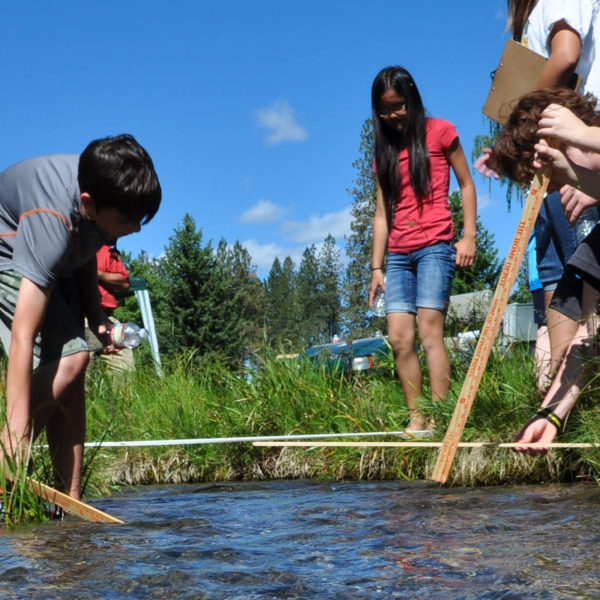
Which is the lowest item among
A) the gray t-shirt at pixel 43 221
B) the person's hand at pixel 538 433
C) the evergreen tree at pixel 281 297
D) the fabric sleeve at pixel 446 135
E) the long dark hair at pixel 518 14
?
the person's hand at pixel 538 433

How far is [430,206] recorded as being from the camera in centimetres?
462

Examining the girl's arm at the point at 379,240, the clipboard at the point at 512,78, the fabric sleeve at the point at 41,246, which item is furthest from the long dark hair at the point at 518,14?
the fabric sleeve at the point at 41,246

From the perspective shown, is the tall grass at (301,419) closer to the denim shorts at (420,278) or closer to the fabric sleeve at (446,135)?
the denim shorts at (420,278)

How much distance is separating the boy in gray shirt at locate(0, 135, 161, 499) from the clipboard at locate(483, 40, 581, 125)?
5.64 ft

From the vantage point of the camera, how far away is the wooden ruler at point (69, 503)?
2.70 m

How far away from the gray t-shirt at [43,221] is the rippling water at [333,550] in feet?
2.85

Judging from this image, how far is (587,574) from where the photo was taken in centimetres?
178

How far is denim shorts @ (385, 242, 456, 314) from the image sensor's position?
4.46 meters

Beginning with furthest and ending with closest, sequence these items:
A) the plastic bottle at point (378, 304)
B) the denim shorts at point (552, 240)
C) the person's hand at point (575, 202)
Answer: the plastic bottle at point (378, 304) → the denim shorts at point (552, 240) → the person's hand at point (575, 202)

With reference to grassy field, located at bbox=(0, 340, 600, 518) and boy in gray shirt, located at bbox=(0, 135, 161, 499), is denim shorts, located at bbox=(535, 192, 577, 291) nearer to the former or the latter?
grassy field, located at bbox=(0, 340, 600, 518)

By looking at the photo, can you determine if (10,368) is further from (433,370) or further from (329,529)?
(433,370)

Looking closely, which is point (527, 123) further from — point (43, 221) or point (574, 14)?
point (43, 221)

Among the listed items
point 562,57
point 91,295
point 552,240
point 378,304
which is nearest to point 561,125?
point 562,57

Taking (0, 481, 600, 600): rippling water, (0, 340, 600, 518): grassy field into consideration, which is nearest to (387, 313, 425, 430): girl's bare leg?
(0, 340, 600, 518): grassy field
